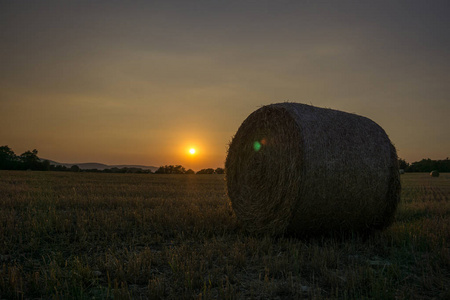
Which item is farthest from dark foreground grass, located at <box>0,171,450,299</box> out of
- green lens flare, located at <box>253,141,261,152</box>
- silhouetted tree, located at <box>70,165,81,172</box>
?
silhouetted tree, located at <box>70,165,81,172</box>

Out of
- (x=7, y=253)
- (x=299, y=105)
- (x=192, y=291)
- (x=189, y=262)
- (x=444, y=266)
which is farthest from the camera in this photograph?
(x=299, y=105)

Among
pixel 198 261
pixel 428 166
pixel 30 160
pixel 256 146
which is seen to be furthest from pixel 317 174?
pixel 428 166

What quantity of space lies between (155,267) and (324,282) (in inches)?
81.7

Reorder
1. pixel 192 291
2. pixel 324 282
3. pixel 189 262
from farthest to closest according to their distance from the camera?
pixel 189 262 < pixel 324 282 < pixel 192 291

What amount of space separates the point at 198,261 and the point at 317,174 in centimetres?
240

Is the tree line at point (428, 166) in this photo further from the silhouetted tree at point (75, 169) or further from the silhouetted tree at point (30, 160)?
the silhouetted tree at point (30, 160)

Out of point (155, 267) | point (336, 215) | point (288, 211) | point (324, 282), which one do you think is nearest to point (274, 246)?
point (288, 211)

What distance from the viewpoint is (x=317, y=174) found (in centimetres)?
562

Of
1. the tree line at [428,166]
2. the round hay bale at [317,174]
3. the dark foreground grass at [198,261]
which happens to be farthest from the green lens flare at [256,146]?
the tree line at [428,166]

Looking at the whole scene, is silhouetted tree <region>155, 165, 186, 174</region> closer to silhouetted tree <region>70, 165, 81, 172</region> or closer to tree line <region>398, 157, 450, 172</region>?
silhouetted tree <region>70, 165, 81, 172</region>

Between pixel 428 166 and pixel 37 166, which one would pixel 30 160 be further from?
pixel 428 166

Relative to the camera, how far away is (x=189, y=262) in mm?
4266

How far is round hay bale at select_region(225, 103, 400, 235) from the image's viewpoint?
568cm

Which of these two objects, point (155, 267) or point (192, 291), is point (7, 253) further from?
point (192, 291)
